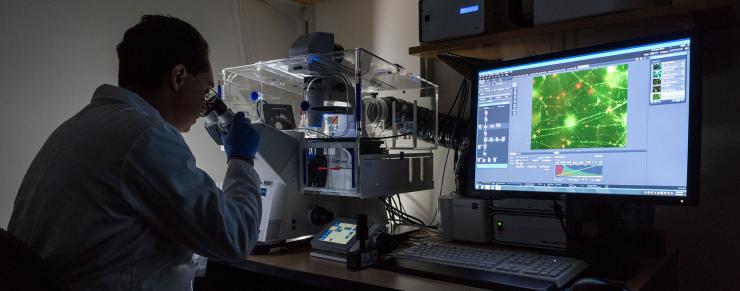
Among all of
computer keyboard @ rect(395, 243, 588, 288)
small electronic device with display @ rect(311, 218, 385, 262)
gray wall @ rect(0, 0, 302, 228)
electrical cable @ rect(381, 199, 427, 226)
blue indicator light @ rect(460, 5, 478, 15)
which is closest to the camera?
computer keyboard @ rect(395, 243, 588, 288)

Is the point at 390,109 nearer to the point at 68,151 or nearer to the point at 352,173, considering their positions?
the point at 352,173

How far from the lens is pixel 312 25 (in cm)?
239

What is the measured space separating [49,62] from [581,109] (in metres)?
1.69

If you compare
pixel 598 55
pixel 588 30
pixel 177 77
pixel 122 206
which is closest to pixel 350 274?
pixel 122 206

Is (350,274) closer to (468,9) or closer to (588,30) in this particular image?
(468,9)

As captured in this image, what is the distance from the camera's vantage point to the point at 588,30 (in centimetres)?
135

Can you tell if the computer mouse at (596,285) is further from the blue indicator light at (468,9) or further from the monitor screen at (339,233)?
the blue indicator light at (468,9)

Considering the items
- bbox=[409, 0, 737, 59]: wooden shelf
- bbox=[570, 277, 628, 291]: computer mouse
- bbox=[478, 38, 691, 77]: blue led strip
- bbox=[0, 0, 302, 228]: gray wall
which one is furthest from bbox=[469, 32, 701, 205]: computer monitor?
bbox=[0, 0, 302, 228]: gray wall

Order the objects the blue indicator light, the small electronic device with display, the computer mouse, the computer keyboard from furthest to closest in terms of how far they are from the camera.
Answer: the blue indicator light
the small electronic device with display
the computer keyboard
the computer mouse

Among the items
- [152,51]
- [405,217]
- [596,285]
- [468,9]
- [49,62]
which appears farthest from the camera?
[405,217]

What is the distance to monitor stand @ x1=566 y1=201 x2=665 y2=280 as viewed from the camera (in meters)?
1.08

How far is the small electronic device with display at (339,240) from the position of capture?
1181mm

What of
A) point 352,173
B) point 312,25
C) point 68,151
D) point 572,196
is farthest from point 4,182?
point 572,196

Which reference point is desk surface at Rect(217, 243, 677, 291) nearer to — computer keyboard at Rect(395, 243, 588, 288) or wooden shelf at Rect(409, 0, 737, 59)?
computer keyboard at Rect(395, 243, 588, 288)
